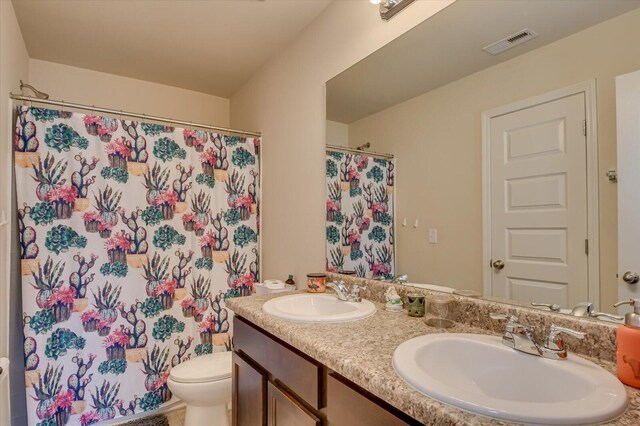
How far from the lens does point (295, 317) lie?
114cm

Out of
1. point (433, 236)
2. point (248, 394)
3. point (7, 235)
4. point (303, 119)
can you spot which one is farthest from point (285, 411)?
point (7, 235)

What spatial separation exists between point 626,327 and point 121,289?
87.5 inches

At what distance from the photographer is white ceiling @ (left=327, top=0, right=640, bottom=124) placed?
93 centimetres

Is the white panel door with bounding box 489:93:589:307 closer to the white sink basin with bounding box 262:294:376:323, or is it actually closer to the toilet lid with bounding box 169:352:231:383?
the white sink basin with bounding box 262:294:376:323

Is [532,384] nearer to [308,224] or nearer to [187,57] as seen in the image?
[308,224]

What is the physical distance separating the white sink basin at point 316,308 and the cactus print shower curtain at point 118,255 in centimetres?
97

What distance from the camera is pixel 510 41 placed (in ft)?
3.47

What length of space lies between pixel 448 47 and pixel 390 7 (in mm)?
330

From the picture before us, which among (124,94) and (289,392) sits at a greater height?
(124,94)

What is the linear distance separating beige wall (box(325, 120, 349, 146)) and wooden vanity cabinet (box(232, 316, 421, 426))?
38.6 inches

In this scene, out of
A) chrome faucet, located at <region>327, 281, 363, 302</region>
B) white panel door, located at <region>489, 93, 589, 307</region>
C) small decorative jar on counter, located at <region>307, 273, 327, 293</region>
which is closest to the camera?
white panel door, located at <region>489, 93, 589, 307</region>

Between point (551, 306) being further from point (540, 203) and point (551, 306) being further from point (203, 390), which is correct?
point (203, 390)

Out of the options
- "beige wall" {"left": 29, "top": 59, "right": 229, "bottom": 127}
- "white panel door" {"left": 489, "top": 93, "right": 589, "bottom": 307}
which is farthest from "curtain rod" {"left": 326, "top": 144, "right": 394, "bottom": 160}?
"beige wall" {"left": 29, "top": 59, "right": 229, "bottom": 127}

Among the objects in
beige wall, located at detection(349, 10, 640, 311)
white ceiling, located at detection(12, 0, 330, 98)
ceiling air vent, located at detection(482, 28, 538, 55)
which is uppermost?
white ceiling, located at detection(12, 0, 330, 98)
